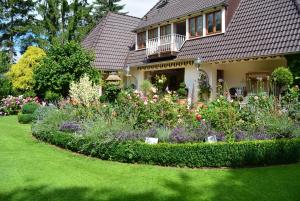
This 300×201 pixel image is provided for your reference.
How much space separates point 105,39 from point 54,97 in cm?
872

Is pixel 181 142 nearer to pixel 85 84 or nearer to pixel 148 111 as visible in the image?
pixel 148 111

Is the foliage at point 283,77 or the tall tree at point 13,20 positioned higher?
the tall tree at point 13,20

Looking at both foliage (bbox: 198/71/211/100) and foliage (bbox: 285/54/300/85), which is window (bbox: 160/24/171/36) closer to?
foliage (bbox: 198/71/211/100)

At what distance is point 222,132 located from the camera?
8.97 meters

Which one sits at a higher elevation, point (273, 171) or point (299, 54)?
point (299, 54)

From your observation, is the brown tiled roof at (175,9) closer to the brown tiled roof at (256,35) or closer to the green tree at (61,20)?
the brown tiled roof at (256,35)

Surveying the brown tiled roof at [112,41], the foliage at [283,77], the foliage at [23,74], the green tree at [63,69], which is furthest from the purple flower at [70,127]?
the foliage at [23,74]

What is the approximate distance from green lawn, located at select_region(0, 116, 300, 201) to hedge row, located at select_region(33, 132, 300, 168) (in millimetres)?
275

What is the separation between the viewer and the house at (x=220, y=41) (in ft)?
52.7

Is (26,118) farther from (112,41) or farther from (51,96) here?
(112,41)

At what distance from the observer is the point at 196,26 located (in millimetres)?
20672

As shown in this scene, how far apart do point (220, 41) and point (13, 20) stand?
31409mm

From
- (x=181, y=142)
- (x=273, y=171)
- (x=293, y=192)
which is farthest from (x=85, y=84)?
(x=293, y=192)

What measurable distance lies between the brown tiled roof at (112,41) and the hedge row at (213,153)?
16065 millimetres
